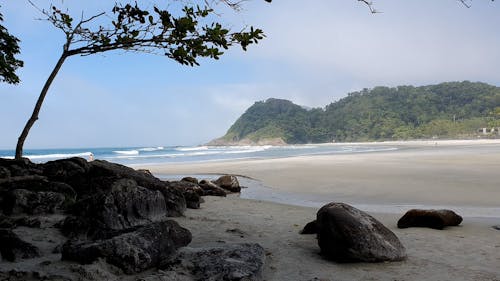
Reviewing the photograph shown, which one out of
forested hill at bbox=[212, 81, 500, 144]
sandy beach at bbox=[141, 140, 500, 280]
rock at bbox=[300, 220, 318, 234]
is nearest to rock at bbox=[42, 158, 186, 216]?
sandy beach at bbox=[141, 140, 500, 280]

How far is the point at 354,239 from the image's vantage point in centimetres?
474

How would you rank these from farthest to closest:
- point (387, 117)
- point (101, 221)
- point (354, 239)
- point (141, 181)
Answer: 1. point (387, 117)
2. point (141, 181)
3. point (101, 221)
4. point (354, 239)

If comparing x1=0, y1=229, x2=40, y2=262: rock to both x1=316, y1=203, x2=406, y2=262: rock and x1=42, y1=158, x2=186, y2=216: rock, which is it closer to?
x1=42, y1=158, x2=186, y2=216: rock

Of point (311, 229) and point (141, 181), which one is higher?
point (141, 181)

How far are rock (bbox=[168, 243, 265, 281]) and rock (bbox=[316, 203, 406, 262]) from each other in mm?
1110

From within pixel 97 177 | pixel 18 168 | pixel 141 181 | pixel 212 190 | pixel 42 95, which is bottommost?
pixel 212 190

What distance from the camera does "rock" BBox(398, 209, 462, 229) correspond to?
272 inches

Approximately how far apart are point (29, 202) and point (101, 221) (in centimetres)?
179

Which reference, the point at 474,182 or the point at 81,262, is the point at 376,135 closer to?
the point at 474,182

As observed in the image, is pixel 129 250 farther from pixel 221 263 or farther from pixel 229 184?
pixel 229 184

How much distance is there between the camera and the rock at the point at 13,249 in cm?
388

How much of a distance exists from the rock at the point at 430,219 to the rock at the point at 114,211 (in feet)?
15.1

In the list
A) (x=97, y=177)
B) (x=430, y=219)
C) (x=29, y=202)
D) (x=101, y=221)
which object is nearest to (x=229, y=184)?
(x=97, y=177)

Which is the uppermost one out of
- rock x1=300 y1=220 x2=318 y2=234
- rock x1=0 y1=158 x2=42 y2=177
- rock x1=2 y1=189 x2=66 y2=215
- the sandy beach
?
rock x1=0 y1=158 x2=42 y2=177
